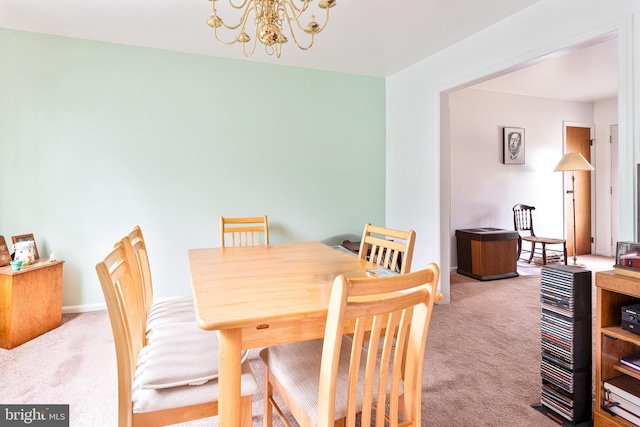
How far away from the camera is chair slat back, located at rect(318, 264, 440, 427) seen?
87cm

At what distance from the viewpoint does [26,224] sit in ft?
9.81

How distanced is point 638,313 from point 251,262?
179 cm

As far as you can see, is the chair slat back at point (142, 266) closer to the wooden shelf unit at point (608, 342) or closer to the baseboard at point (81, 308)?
the baseboard at point (81, 308)

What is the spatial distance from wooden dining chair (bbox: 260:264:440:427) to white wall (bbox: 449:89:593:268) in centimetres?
399

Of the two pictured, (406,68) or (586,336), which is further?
(406,68)

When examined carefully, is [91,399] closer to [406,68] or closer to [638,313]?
[638,313]

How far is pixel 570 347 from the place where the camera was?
5.49 ft

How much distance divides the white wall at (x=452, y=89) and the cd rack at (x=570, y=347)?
0.64 m

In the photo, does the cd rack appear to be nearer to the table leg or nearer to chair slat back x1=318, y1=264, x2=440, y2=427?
chair slat back x1=318, y1=264, x2=440, y2=427

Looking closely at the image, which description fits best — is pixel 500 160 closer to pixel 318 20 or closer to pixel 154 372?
pixel 318 20

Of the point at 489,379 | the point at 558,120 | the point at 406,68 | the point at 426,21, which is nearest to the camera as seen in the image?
the point at 489,379

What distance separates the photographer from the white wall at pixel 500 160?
190 inches

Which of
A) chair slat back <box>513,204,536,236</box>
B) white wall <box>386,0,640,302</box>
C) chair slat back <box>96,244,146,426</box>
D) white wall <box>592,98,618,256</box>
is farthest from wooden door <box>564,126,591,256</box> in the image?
chair slat back <box>96,244,146,426</box>

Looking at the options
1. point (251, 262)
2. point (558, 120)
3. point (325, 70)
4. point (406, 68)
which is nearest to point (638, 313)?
point (251, 262)
